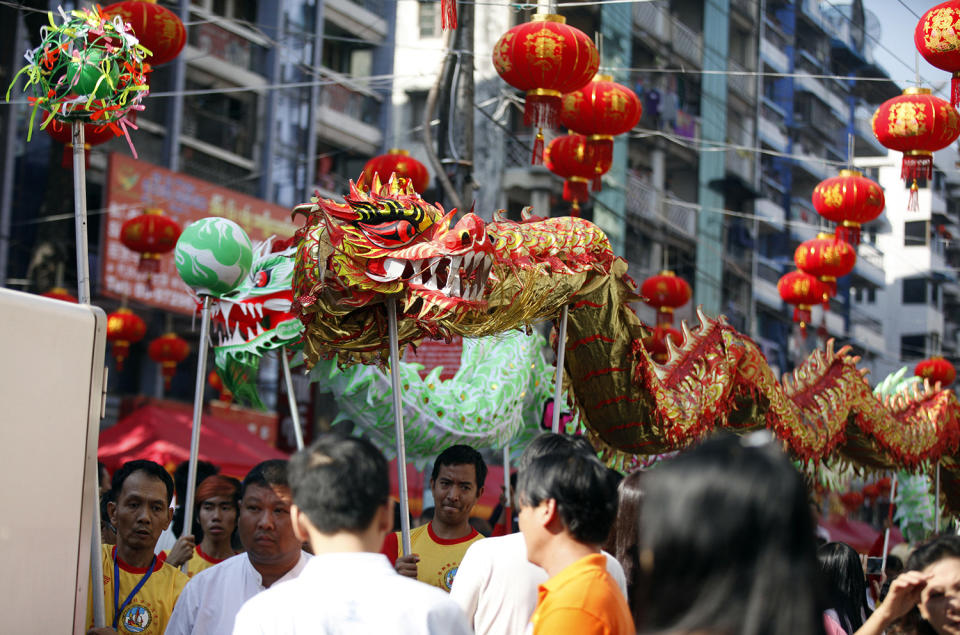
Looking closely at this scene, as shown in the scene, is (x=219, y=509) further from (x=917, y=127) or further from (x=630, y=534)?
(x=917, y=127)

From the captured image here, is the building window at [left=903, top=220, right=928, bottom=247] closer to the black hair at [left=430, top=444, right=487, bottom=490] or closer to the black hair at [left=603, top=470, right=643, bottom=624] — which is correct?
the black hair at [left=430, top=444, right=487, bottom=490]

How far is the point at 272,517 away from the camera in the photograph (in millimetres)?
3420

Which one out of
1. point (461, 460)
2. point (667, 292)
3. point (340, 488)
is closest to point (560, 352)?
point (461, 460)

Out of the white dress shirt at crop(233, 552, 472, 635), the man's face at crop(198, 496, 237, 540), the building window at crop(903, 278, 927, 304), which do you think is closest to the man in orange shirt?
the white dress shirt at crop(233, 552, 472, 635)

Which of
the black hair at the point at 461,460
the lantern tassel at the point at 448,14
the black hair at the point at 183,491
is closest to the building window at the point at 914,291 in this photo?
the lantern tassel at the point at 448,14

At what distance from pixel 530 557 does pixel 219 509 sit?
7.95 ft

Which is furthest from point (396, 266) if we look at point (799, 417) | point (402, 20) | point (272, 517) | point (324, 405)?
point (402, 20)

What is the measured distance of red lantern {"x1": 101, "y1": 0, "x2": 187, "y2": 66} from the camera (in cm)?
677

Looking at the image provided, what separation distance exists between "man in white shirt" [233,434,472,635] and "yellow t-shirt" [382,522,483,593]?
7.15 feet

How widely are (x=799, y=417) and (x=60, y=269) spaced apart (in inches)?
404

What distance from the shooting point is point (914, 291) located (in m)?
33.3

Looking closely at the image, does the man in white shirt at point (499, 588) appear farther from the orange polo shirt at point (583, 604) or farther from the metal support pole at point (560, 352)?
the metal support pole at point (560, 352)

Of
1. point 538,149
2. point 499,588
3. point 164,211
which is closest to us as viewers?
point 499,588

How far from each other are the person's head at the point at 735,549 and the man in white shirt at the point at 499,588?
5.00 ft
